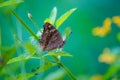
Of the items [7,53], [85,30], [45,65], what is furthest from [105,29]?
[7,53]

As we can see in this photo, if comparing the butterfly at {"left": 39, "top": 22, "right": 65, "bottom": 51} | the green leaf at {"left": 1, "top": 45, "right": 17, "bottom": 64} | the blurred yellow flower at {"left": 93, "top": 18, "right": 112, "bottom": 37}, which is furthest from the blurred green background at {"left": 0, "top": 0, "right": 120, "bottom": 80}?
the green leaf at {"left": 1, "top": 45, "right": 17, "bottom": 64}

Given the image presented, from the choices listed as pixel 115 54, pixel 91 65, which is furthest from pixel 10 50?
pixel 91 65

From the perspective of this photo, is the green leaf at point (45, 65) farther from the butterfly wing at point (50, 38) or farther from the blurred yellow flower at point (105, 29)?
the blurred yellow flower at point (105, 29)

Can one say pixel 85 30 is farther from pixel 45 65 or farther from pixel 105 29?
pixel 45 65

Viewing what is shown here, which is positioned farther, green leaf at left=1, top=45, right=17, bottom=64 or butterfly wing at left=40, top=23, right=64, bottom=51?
butterfly wing at left=40, top=23, right=64, bottom=51

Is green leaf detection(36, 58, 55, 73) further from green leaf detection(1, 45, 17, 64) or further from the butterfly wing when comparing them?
green leaf detection(1, 45, 17, 64)

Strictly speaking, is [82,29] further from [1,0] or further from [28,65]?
[1,0]

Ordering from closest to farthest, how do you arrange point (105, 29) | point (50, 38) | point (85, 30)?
point (50, 38), point (105, 29), point (85, 30)

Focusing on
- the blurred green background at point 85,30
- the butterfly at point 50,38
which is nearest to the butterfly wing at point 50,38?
the butterfly at point 50,38
